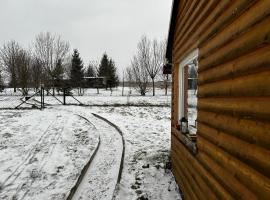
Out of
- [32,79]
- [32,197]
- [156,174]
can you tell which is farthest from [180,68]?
[32,79]

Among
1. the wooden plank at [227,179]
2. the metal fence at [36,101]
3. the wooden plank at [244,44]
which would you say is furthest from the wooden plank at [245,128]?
the metal fence at [36,101]

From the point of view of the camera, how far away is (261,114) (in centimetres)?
186

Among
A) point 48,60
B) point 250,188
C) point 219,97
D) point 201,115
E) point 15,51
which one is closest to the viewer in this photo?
point 250,188

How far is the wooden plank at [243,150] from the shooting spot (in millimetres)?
1801

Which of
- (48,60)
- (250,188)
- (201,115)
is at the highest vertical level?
(48,60)

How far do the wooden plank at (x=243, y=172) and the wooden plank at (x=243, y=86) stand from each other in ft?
1.77

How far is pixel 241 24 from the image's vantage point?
7.32 feet

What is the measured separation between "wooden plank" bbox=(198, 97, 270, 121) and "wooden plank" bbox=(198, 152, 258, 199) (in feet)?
1.76

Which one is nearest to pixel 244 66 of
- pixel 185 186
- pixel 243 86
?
pixel 243 86

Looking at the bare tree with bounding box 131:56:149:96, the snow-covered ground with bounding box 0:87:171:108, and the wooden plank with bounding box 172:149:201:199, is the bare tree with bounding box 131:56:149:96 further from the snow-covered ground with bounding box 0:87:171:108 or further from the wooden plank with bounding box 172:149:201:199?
the wooden plank with bounding box 172:149:201:199

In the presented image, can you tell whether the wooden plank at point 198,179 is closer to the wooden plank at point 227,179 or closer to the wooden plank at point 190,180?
the wooden plank at point 190,180

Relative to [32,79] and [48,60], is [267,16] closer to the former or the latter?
[48,60]

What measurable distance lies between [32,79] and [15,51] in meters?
Answer: 4.79

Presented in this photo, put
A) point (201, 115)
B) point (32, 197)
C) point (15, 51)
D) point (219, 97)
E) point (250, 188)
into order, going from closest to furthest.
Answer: point (250, 188)
point (219, 97)
point (201, 115)
point (32, 197)
point (15, 51)
